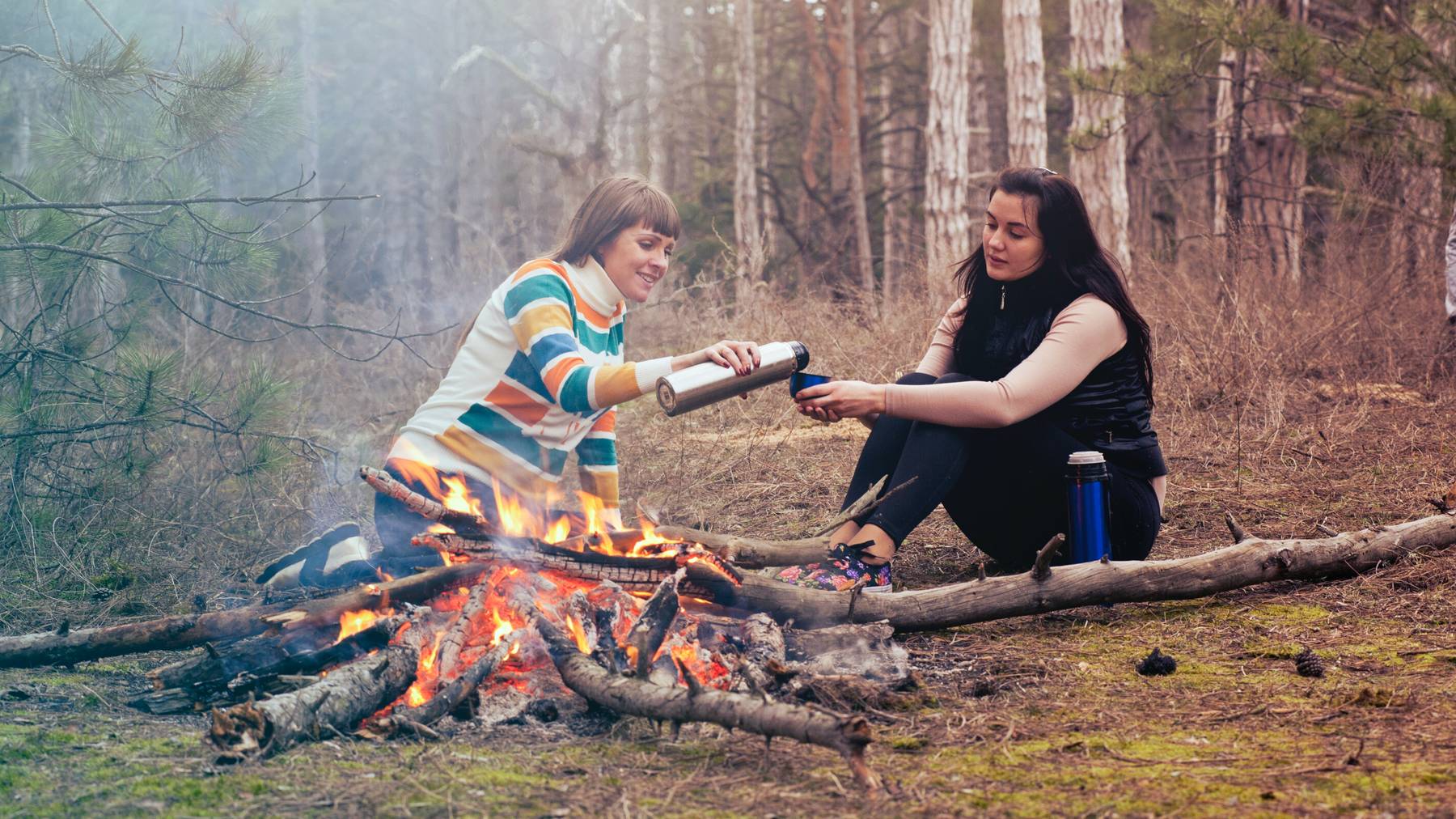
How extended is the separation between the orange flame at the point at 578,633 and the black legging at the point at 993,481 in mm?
985

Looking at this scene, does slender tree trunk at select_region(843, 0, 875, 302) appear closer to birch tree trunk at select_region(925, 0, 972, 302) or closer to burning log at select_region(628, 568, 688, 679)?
birch tree trunk at select_region(925, 0, 972, 302)

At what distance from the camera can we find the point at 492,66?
23.1m

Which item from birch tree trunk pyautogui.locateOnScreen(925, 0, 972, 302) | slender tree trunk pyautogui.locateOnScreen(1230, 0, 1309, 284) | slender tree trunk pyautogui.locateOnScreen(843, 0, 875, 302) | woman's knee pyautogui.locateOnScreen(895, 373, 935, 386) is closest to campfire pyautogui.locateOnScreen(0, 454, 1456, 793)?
woman's knee pyautogui.locateOnScreen(895, 373, 935, 386)

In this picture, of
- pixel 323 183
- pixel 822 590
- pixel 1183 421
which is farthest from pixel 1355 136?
pixel 323 183

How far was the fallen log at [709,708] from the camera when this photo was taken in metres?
2.18

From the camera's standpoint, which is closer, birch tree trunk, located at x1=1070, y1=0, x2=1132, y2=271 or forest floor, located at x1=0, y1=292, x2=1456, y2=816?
forest floor, located at x1=0, y1=292, x2=1456, y2=816

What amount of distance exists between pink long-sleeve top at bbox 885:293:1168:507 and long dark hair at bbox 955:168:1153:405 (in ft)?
0.20

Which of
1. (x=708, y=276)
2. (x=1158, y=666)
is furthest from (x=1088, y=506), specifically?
(x=708, y=276)

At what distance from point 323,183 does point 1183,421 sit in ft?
57.6

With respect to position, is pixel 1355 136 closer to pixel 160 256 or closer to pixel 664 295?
pixel 664 295

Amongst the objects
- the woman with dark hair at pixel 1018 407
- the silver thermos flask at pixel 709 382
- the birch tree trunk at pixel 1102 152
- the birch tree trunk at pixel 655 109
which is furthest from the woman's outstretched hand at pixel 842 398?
the birch tree trunk at pixel 655 109

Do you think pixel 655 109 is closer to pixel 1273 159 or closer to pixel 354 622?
pixel 1273 159

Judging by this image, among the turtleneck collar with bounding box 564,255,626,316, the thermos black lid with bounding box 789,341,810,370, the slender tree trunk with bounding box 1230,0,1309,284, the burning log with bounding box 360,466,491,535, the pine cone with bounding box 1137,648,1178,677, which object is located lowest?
the pine cone with bounding box 1137,648,1178,677

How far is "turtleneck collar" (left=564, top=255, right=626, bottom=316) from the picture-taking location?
363cm
